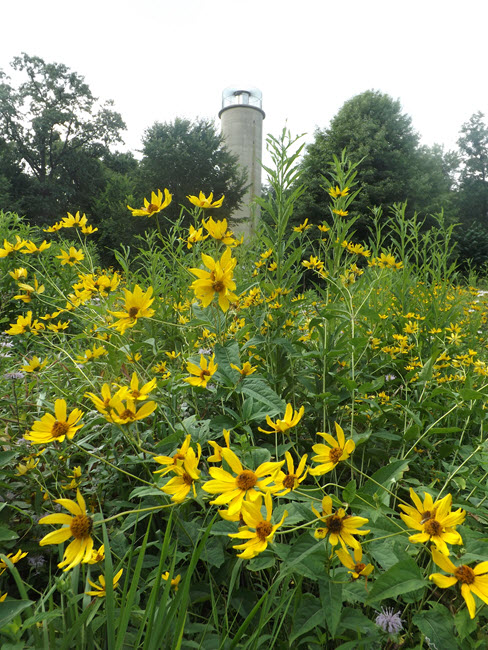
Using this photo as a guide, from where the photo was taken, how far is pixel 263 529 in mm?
531

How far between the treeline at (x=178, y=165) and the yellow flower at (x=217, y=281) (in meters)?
6.74

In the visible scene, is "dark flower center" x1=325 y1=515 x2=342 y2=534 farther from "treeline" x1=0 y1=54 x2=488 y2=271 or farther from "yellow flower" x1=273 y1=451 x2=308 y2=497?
"treeline" x1=0 y1=54 x2=488 y2=271

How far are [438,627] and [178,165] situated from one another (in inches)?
661

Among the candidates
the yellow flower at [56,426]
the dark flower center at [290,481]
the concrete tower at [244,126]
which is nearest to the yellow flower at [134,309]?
the yellow flower at [56,426]

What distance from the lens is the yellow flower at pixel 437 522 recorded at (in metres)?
0.50

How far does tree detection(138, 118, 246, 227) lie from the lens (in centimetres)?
1536

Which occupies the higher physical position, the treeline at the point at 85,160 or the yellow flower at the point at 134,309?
the treeline at the point at 85,160

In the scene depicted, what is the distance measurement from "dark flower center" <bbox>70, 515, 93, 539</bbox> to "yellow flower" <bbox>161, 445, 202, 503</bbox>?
0.13 metres

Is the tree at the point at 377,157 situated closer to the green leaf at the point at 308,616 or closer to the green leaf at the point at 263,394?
the green leaf at the point at 263,394

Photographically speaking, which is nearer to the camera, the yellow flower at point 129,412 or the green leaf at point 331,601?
the green leaf at point 331,601

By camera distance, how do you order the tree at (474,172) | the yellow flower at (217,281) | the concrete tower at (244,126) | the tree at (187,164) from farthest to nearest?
the tree at (474,172)
the concrete tower at (244,126)
the tree at (187,164)
the yellow flower at (217,281)

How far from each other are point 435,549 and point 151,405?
506 mm

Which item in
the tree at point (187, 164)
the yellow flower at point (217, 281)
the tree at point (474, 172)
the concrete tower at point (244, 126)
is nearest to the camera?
the yellow flower at point (217, 281)

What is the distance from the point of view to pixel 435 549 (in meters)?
0.51
